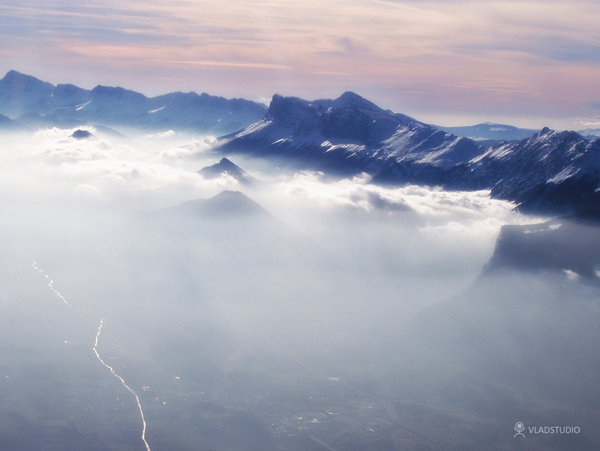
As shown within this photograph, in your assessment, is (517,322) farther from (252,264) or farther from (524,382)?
(252,264)

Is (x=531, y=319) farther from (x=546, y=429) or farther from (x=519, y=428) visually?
(x=519, y=428)

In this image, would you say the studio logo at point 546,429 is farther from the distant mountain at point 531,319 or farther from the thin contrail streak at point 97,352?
the thin contrail streak at point 97,352

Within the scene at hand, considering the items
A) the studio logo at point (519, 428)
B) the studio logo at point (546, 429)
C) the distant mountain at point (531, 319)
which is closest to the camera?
the studio logo at point (546, 429)

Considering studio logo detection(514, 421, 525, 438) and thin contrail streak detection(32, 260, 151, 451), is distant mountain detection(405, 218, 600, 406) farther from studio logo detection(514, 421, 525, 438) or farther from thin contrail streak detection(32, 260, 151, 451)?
thin contrail streak detection(32, 260, 151, 451)

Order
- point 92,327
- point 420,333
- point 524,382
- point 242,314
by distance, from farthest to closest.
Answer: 1. point 242,314
2. point 92,327
3. point 420,333
4. point 524,382

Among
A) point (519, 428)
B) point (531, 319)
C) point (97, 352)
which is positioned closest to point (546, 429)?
point (519, 428)

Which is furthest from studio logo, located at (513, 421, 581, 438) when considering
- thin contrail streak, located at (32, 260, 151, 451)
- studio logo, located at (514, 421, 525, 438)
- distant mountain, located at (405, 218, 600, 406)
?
thin contrail streak, located at (32, 260, 151, 451)

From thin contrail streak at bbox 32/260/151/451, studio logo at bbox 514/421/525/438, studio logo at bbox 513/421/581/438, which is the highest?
studio logo at bbox 513/421/581/438

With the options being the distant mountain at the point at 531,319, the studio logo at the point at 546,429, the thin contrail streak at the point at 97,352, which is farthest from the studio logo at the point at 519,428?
the thin contrail streak at the point at 97,352

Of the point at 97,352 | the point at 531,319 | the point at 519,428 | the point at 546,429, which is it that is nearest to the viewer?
the point at 546,429

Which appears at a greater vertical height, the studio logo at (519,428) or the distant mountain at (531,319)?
the distant mountain at (531,319)

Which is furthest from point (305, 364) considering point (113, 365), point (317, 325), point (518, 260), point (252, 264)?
point (252, 264)
